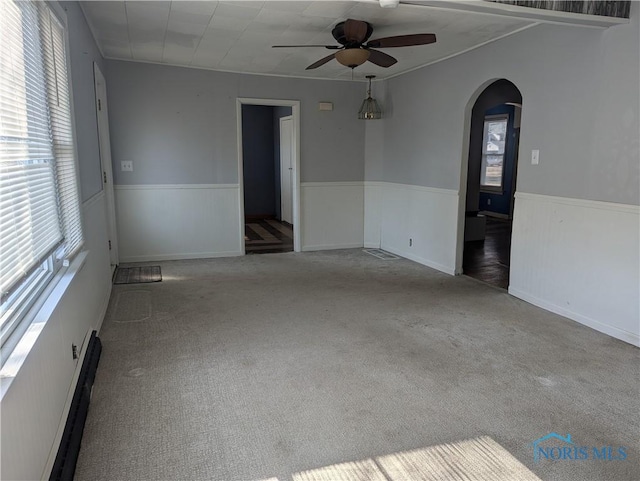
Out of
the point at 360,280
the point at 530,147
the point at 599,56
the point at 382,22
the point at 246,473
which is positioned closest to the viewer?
the point at 246,473

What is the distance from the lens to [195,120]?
5.23 meters

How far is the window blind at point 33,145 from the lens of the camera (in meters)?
1.56

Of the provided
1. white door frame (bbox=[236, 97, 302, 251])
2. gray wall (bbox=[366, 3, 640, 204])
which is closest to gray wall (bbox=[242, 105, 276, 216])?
white door frame (bbox=[236, 97, 302, 251])

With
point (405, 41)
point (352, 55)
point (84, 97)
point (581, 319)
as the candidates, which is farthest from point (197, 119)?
point (581, 319)

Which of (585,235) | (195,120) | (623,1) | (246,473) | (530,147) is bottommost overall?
(246,473)

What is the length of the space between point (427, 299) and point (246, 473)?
2.52 meters

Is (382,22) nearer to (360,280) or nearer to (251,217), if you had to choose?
(360,280)

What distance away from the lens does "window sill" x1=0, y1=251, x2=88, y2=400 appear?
4.28 ft

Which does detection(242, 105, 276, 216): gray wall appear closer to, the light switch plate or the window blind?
the light switch plate

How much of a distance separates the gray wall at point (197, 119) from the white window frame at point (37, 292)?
7.78 ft

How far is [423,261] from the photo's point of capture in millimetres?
5254

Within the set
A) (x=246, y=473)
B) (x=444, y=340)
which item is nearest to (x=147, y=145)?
(x=444, y=340)

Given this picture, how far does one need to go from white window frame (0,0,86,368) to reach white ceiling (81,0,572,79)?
0.90 meters

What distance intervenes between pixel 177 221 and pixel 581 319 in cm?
427
